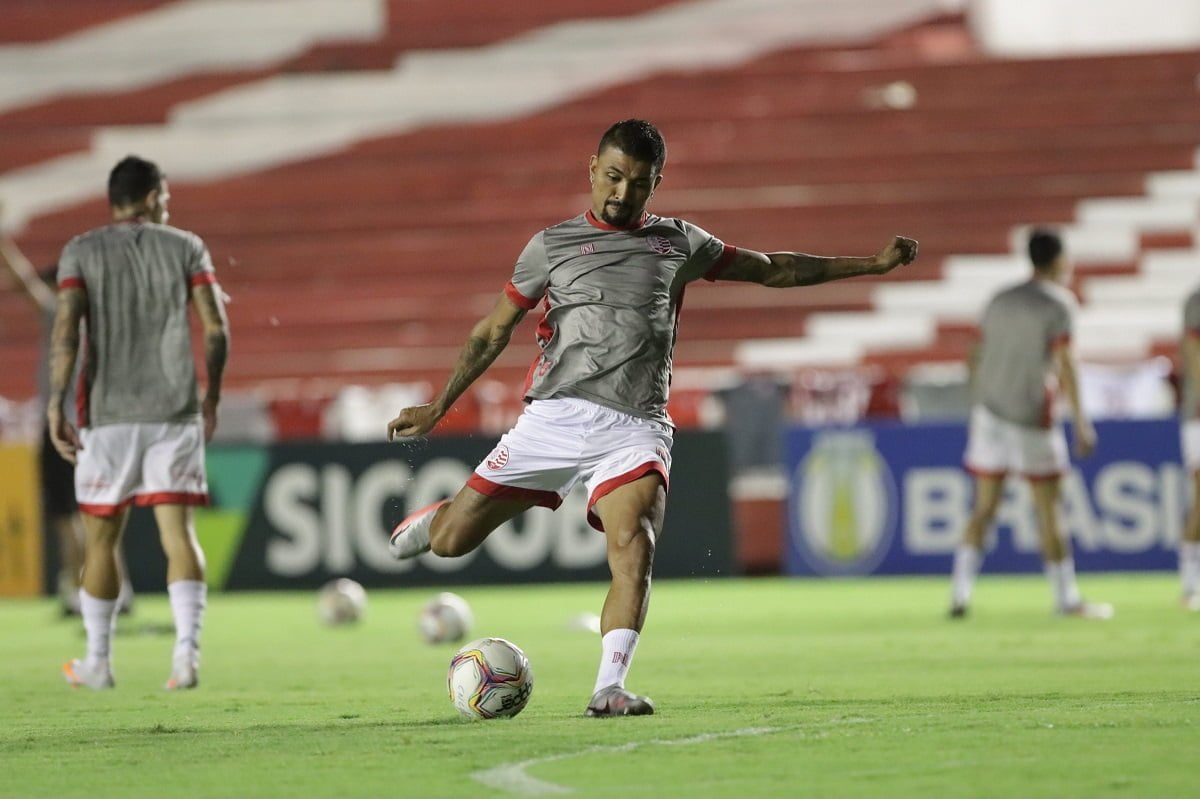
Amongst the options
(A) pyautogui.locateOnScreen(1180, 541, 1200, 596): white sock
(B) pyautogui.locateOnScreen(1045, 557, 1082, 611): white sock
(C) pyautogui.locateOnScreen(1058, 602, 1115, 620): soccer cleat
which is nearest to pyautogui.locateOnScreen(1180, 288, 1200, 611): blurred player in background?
(A) pyautogui.locateOnScreen(1180, 541, 1200, 596): white sock

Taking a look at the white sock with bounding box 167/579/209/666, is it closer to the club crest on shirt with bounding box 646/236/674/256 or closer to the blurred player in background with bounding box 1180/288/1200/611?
the club crest on shirt with bounding box 646/236/674/256

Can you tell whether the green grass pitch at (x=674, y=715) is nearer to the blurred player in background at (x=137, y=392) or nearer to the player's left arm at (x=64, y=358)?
the blurred player in background at (x=137, y=392)

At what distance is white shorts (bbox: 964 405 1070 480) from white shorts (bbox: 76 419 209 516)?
487cm

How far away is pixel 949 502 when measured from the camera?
14.0 meters

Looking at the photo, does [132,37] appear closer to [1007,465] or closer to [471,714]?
[1007,465]

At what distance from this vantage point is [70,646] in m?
9.82

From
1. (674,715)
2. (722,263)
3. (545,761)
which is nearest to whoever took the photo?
(545,761)

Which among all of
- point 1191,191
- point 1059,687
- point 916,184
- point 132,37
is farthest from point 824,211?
point 1059,687

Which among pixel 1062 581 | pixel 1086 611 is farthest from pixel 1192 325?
pixel 1086 611

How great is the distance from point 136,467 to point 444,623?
8.36 ft

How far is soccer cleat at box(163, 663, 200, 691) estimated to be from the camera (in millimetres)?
7082

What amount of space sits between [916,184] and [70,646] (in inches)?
501

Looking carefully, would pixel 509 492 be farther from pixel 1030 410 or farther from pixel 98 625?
pixel 1030 410

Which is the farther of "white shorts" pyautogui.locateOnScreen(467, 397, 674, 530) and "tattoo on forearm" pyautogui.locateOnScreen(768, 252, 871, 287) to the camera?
"tattoo on forearm" pyautogui.locateOnScreen(768, 252, 871, 287)
